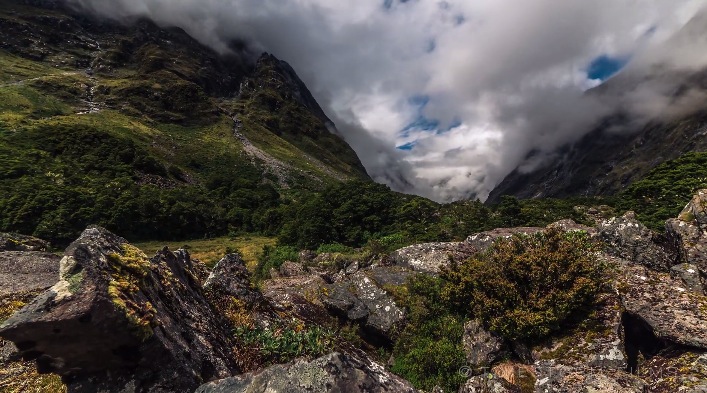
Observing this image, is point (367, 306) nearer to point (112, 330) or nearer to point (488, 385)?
point (488, 385)

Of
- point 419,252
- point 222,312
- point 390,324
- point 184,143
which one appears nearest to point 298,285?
point 390,324

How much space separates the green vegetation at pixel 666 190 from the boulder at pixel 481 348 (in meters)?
27.9

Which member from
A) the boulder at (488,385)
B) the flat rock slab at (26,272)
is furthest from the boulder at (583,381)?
the flat rock slab at (26,272)

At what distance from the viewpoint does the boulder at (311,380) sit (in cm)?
428

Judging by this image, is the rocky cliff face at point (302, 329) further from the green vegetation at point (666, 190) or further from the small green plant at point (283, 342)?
the green vegetation at point (666, 190)

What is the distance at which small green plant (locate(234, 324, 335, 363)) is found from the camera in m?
6.59

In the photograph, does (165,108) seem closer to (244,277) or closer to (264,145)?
(264,145)

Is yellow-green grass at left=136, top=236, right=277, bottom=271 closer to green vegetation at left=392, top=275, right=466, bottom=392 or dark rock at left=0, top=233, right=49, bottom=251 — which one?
dark rock at left=0, top=233, right=49, bottom=251

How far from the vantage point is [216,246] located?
5794 cm

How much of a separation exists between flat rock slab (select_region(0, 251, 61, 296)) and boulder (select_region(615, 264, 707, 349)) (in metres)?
15.3

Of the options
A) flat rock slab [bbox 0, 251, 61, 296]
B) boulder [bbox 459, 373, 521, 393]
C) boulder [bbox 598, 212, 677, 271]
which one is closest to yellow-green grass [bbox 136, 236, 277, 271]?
flat rock slab [bbox 0, 251, 61, 296]

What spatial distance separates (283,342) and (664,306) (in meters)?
9.90

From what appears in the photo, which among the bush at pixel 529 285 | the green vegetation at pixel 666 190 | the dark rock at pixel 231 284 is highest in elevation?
the green vegetation at pixel 666 190

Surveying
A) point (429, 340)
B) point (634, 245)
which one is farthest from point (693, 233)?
point (429, 340)
